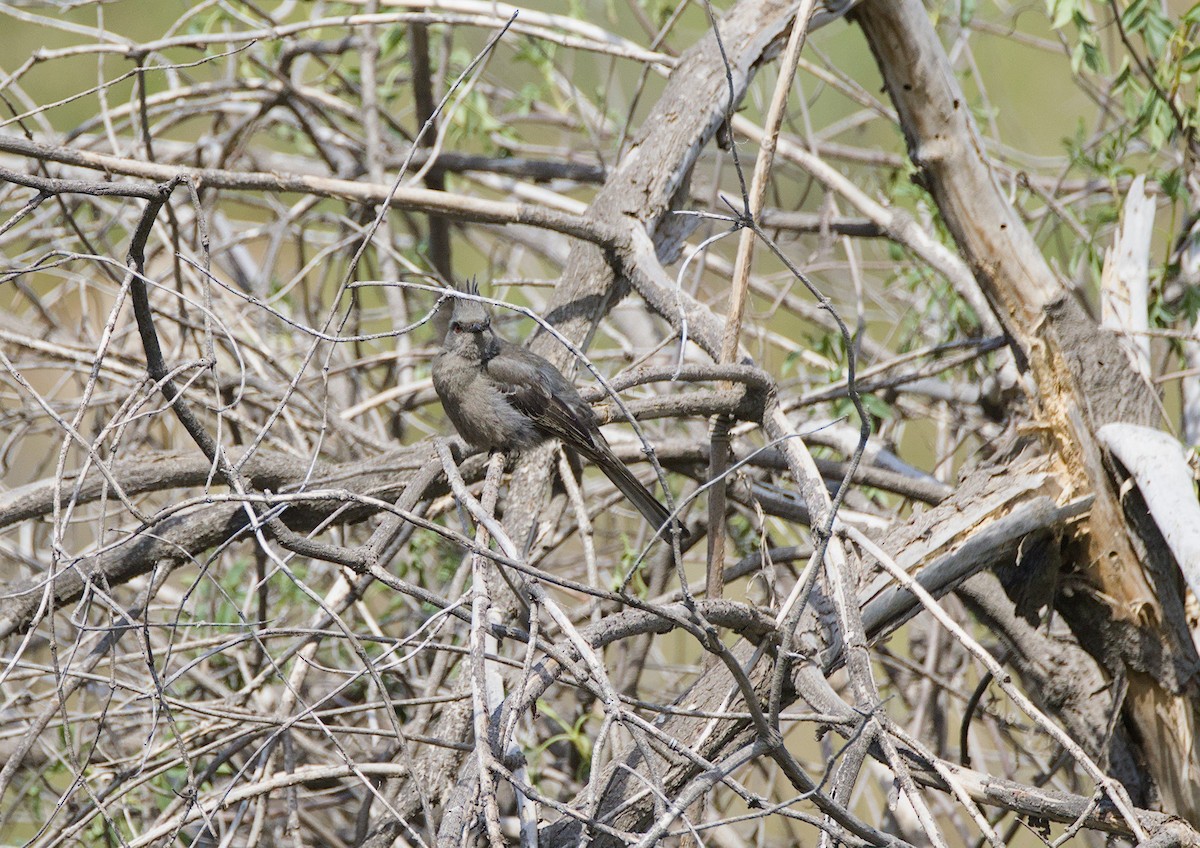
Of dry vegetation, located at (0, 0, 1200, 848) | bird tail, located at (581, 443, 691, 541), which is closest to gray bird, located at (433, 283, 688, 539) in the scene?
bird tail, located at (581, 443, 691, 541)

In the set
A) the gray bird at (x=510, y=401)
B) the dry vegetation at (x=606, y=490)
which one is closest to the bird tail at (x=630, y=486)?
the gray bird at (x=510, y=401)

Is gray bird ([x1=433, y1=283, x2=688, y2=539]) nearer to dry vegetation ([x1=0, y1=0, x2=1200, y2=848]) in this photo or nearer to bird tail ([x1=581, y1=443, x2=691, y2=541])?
bird tail ([x1=581, y1=443, x2=691, y2=541])

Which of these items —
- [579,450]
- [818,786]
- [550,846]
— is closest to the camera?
[818,786]

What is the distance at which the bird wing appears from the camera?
11.6ft

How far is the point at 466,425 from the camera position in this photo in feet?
12.1

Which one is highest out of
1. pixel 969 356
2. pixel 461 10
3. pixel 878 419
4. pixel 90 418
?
pixel 461 10

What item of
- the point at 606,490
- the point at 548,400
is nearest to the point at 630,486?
the point at 548,400

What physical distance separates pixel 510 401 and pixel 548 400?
0.53ft

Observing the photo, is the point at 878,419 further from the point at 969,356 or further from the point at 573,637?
the point at 573,637

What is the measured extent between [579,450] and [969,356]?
1480mm

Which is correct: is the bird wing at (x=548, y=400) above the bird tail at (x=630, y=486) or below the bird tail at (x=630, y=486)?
above

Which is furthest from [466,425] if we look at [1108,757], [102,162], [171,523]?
[1108,757]

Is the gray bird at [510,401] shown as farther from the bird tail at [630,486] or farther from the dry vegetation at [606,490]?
the dry vegetation at [606,490]

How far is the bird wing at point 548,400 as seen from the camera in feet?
11.6
